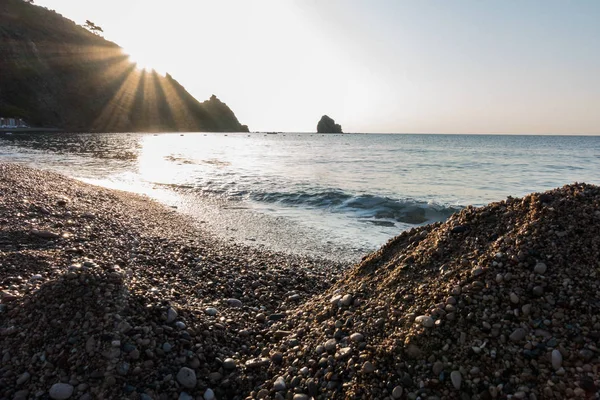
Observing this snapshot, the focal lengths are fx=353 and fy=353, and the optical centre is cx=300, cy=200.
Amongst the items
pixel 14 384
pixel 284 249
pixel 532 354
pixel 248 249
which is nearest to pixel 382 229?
pixel 284 249

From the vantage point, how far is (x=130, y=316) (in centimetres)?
321

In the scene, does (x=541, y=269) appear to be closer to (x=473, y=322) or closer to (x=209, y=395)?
(x=473, y=322)

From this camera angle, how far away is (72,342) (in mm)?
2869

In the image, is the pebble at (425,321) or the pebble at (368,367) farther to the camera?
the pebble at (425,321)

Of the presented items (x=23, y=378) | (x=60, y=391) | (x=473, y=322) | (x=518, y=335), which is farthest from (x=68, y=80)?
(x=518, y=335)

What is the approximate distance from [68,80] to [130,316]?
10445 centimetres

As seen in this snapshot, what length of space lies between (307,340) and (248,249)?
4326mm

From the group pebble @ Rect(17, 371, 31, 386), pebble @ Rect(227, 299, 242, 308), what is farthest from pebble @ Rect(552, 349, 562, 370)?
pebble @ Rect(17, 371, 31, 386)

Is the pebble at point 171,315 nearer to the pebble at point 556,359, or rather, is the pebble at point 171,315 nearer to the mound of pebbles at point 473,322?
the mound of pebbles at point 473,322

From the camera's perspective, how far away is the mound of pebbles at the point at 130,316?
272cm

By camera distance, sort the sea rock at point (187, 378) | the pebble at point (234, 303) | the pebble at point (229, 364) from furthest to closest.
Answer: the pebble at point (234, 303) → the pebble at point (229, 364) → the sea rock at point (187, 378)

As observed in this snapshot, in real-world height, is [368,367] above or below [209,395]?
above

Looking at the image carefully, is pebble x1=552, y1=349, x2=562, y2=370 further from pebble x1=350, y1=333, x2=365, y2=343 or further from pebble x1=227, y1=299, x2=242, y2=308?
pebble x1=227, y1=299, x2=242, y2=308

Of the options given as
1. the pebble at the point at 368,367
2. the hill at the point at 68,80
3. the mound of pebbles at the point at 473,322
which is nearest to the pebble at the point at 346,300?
the mound of pebbles at the point at 473,322
